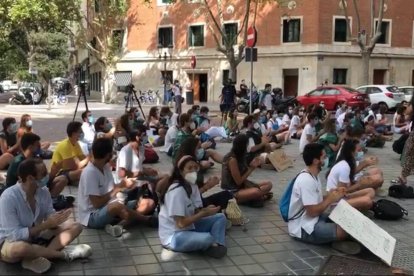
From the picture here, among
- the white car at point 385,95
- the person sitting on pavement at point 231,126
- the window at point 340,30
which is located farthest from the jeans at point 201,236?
the window at point 340,30

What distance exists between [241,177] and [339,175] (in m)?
1.32

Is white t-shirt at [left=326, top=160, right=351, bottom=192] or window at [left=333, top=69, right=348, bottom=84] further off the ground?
window at [left=333, top=69, right=348, bottom=84]

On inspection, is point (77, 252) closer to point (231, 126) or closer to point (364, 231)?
point (364, 231)

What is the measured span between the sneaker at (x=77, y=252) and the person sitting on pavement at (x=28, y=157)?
1.24 m

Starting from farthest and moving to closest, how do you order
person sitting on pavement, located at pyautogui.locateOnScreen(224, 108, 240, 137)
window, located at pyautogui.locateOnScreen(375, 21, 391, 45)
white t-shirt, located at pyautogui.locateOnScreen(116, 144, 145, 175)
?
1. window, located at pyautogui.locateOnScreen(375, 21, 391, 45)
2. person sitting on pavement, located at pyautogui.locateOnScreen(224, 108, 240, 137)
3. white t-shirt, located at pyautogui.locateOnScreen(116, 144, 145, 175)

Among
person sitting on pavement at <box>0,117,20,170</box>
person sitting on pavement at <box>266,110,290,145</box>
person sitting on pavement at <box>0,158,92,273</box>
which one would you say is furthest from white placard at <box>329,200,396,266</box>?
person sitting on pavement at <box>266,110,290,145</box>

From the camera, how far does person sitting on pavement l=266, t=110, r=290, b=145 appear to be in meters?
13.2

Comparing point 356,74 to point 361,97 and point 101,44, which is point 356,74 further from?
point 101,44

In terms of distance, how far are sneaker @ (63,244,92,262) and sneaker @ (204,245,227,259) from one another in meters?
1.20

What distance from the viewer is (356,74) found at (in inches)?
1378

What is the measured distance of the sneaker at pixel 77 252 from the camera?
4906mm

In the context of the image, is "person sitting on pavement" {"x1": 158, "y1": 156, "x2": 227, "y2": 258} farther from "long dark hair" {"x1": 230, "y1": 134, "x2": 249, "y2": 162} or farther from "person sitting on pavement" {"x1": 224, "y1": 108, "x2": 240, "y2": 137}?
"person sitting on pavement" {"x1": 224, "y1": 108, "x2": 240, "y2": 137}

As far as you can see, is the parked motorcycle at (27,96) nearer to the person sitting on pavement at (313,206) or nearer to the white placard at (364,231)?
the person sitting on pavement at (313,206)

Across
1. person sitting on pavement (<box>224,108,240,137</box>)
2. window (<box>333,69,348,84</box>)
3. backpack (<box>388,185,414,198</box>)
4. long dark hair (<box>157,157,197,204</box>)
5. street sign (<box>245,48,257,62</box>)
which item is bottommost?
backpack (<box>388,185,414,198</box>)
